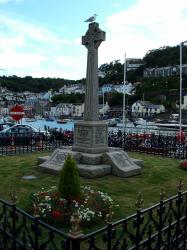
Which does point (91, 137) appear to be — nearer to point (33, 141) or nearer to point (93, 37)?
point (93, 37)

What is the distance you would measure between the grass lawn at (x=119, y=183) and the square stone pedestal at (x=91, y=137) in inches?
62.0

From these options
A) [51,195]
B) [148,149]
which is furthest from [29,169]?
[148,149]

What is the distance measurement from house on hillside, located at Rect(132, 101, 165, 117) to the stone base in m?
123

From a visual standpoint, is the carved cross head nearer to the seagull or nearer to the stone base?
the seagull

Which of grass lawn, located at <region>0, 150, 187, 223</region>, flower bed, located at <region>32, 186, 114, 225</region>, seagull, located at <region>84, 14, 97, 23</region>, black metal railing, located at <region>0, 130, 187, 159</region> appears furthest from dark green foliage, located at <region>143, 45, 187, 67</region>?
flower bed, located at <region>32, 186, 114, 225</region>

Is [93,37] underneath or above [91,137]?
above

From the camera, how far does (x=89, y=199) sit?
8547 mm

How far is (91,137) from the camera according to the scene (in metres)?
14.1

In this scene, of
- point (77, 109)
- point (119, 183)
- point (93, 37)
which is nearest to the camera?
point (119, 183)

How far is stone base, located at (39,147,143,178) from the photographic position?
13.1m

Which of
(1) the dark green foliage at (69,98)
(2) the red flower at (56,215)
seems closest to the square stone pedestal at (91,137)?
(2) the red flower at (56,215)

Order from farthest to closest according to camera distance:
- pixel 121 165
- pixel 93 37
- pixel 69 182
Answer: pixel 93 37, pixel 121 165, pixel 69 182

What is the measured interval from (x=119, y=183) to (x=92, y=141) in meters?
2.41

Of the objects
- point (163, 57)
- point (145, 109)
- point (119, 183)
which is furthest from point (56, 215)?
point (163, 57)
